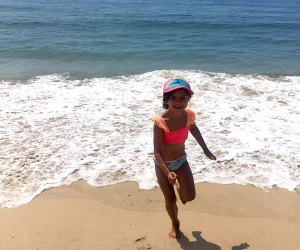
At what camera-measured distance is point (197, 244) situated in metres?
4.20

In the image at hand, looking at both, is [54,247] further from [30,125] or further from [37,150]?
[30,125]

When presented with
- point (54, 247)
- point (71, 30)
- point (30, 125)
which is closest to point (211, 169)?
point (54, 247)

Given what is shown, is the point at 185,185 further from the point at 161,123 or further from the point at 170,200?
the point at 161,123

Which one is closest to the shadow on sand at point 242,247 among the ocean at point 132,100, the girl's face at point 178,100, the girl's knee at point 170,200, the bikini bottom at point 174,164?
the girl's knee at point 170,200

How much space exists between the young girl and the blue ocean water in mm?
9620

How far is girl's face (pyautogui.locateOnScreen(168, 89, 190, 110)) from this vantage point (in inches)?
143

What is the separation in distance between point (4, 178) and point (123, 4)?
32095 millimetres

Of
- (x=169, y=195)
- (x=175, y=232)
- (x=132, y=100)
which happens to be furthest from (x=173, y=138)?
(x=132, y=100)

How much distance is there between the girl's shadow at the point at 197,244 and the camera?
13.6ft

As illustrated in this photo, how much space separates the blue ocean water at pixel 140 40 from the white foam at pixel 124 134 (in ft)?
10.4

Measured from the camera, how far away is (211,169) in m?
6.04

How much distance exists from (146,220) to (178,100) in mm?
1792

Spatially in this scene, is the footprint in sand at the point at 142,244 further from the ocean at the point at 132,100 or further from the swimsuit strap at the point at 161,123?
the swimsuit strap at the point at 161,123

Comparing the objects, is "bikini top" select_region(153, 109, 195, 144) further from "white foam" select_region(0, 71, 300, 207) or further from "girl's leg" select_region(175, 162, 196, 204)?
"white foam" select_region(0, 71, 300, 207)
